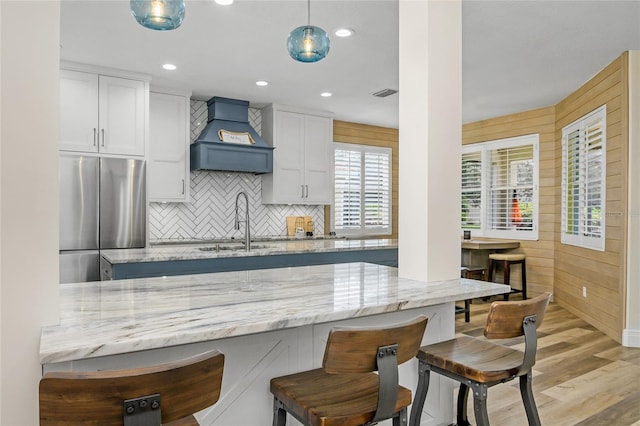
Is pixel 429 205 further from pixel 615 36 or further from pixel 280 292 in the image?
pixel 615 36

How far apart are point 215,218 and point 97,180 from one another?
1.74 metres

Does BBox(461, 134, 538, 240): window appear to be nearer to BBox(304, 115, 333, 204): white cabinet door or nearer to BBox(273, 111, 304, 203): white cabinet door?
BBox(304, 115, 333, 204): white cabinet door

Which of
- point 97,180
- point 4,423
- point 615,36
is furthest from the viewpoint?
point 97,180

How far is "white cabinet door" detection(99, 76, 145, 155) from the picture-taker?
4.48 m

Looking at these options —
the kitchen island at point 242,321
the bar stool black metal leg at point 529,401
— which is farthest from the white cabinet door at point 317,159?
the bar stool black metal leg at point 529,401

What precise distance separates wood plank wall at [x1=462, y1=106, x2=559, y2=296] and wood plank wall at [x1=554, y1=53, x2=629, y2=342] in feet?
2.50

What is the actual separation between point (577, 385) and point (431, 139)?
2223 millimetres

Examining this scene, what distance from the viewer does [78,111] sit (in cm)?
436

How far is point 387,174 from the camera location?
7.50 m

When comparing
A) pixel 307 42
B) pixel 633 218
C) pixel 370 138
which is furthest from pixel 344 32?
pixel 370 138

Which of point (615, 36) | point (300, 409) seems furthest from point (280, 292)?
point (615, 36)

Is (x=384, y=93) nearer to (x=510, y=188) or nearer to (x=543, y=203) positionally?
(x=510, y=188)

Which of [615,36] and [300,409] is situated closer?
[300,409]

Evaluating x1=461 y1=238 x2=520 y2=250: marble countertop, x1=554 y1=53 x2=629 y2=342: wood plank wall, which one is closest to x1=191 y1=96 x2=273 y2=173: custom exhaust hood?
x1=461 y1=238 x2=520 y2=250: marble countertop
